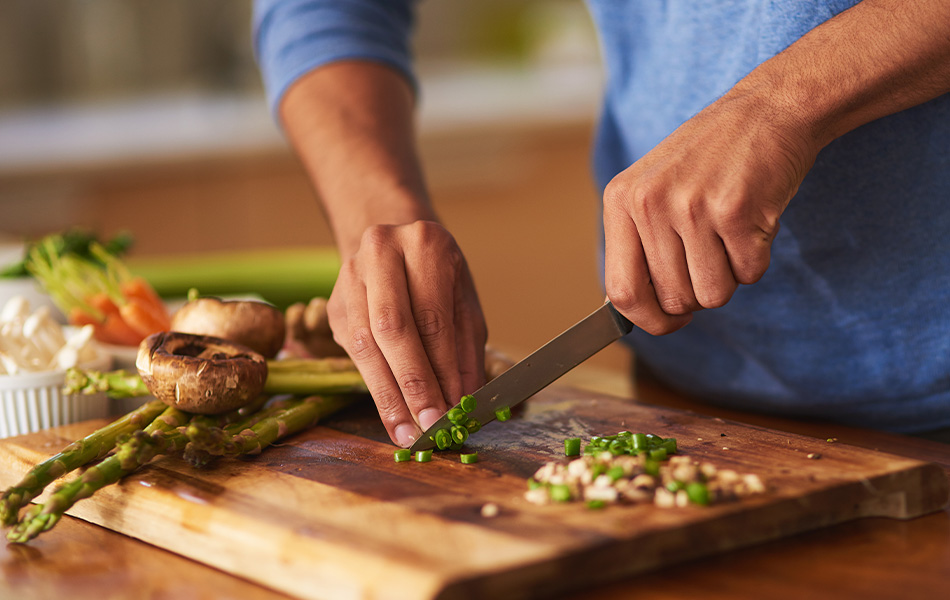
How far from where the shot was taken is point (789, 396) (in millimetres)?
1292

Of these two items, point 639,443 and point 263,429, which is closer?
point 639,443

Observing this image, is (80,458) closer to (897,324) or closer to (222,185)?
(897,324)

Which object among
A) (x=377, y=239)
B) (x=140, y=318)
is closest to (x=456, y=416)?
(x=377, y=239)

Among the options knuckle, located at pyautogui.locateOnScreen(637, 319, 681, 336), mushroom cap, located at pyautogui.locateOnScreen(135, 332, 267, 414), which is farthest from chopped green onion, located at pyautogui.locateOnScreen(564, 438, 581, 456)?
mushroom cap, located at pyautogui.locateOnScreen(135, 332, 267, 414)

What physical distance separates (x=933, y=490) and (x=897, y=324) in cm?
41

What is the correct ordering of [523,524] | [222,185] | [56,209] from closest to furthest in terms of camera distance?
[523,524]
[56,209]
[222,185]

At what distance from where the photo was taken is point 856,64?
35.8 inches

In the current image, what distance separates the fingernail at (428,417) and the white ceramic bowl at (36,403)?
0.46 m

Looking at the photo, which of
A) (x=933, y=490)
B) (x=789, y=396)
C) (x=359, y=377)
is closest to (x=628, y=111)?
(x=789, y=396)

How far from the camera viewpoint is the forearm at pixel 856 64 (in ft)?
2.95

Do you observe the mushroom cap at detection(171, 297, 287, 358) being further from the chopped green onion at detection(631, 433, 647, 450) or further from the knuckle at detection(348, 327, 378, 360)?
the chopped green onion at detection(631, 433, 647, 450)

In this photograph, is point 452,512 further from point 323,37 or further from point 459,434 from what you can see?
point 323,37

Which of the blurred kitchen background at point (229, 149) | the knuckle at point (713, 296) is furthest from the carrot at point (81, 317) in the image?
the blurred kitchen background at point (229, 149)

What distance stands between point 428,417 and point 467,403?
0.05 m
